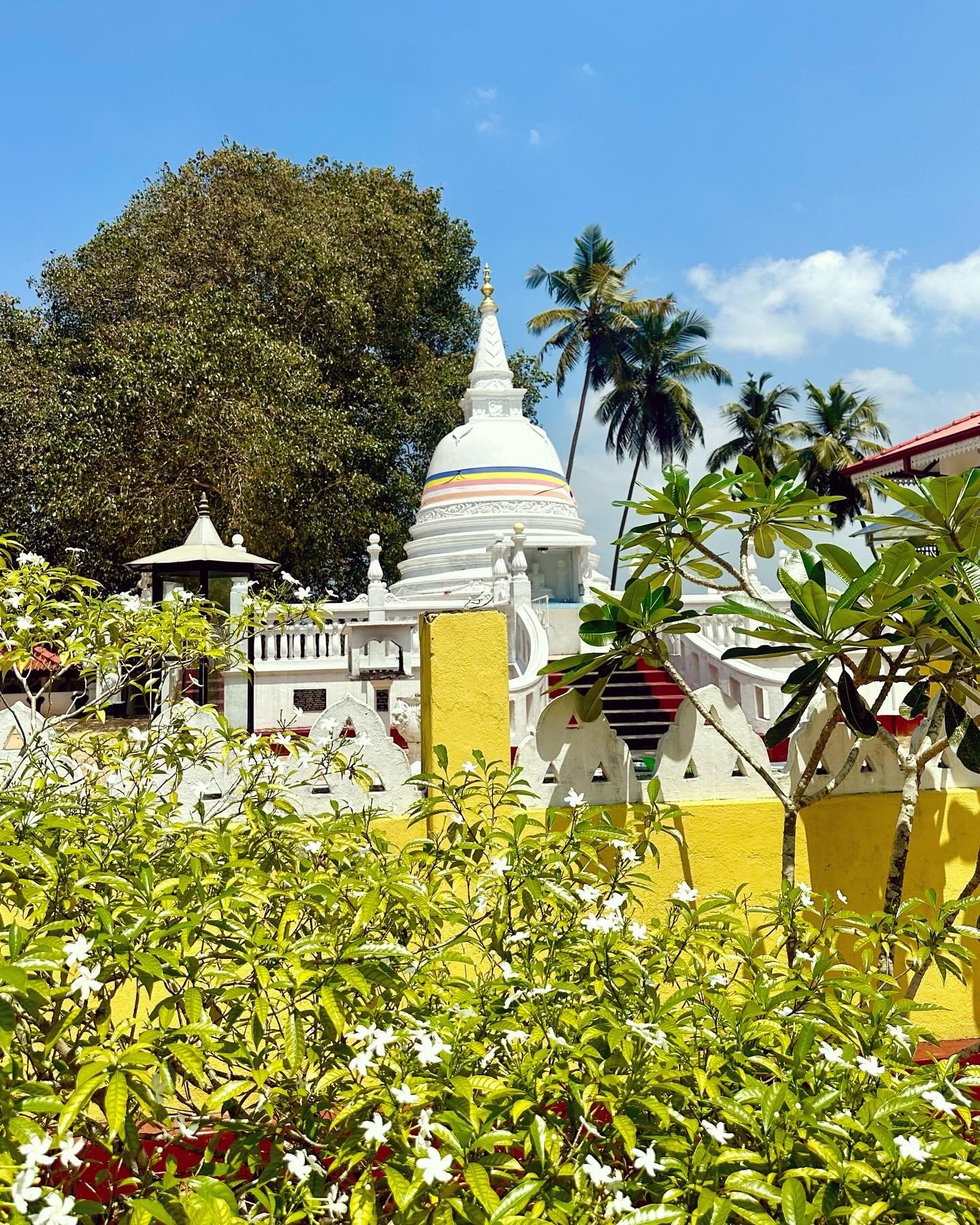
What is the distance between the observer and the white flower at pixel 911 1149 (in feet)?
5.66

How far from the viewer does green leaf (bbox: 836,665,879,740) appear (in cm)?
379

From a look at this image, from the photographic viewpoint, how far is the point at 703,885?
4.52 meters

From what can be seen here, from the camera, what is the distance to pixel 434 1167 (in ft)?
5.45

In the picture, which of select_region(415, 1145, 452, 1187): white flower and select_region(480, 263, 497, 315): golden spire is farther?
select_region(480, 263, 497, 315): golden spire

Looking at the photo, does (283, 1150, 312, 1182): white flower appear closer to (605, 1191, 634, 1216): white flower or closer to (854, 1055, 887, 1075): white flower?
(605, 1191, 634, 1216): white flower

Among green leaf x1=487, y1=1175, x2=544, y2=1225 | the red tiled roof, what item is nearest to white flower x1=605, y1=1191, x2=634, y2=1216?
green leaf x1=487, y1=1175, x2=544, y2=1225

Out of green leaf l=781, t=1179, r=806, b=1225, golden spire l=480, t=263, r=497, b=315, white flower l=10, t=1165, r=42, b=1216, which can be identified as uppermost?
golden spire l=480, t=263, r=497, b=315

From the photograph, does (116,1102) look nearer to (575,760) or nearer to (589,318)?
(575,760)

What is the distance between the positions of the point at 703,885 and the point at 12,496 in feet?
68.8

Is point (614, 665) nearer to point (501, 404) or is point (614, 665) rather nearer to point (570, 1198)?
point (570, 1198)

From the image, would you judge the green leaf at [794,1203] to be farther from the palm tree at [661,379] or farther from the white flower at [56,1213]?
the palm tree at [661,379]

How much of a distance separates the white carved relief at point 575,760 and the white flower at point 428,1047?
235 cm

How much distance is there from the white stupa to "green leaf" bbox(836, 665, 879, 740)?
16270mm

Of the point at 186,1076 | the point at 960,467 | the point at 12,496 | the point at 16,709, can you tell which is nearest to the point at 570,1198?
the point at 186,1076
